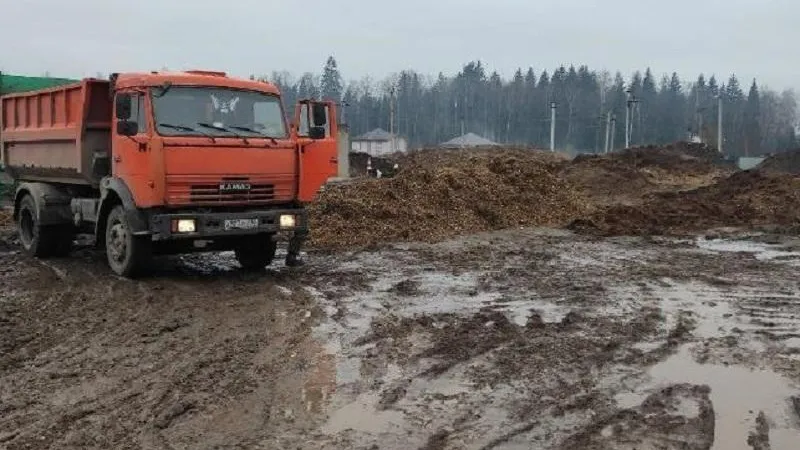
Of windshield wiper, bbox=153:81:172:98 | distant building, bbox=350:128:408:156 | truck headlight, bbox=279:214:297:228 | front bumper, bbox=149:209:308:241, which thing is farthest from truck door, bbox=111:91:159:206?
distant building, bbox=350:128:408:156

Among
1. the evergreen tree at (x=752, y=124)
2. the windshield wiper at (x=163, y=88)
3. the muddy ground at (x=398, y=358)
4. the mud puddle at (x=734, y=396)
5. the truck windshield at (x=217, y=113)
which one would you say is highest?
the evergreen tree at (x=752, y=124)

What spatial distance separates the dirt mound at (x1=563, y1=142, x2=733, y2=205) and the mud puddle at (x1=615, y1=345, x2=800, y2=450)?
17.6 meters

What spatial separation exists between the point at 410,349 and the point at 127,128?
4830 millimetres

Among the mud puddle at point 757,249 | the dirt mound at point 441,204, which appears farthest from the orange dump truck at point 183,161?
the mud puddle at point 757,249

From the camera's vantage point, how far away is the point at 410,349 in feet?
23.9

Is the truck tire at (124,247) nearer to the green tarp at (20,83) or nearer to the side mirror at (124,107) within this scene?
the side mirror at (124,107)

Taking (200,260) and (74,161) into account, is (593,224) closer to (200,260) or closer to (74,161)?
(200,260)

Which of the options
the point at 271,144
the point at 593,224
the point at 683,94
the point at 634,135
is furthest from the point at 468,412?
the point at 683,94

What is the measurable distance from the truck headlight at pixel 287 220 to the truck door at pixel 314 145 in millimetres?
294

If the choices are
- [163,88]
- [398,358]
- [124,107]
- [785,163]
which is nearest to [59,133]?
[124,107]

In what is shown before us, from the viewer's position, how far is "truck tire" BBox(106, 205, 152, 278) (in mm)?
10312

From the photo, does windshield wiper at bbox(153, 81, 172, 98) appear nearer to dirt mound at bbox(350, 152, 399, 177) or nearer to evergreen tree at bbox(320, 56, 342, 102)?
dirt mound at bbox(350, 152, 399, 177)

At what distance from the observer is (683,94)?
465ft

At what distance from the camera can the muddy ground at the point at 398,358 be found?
5.25 m
